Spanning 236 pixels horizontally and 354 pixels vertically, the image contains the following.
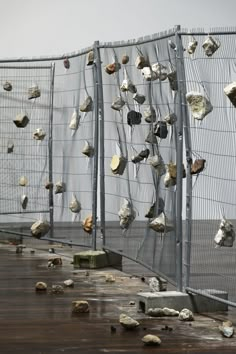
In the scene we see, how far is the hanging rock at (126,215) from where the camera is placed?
6848mm

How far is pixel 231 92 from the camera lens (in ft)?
16.3

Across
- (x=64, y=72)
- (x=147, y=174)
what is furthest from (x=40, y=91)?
(x=147, y=174)

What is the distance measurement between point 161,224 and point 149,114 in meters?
0.69

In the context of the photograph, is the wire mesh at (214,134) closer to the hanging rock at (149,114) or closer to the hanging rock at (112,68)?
the hanging rock at (149,114)

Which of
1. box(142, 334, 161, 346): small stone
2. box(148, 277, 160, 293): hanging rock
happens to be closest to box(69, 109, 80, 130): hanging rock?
box(148, 277, 160, 293): hanging rock

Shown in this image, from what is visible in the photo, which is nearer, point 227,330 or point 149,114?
point 227,330

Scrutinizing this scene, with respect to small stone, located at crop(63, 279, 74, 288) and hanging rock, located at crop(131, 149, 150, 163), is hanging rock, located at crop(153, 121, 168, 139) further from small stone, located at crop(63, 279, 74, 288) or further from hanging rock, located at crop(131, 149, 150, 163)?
small stone, located at crop(63, 279, 74, 288)

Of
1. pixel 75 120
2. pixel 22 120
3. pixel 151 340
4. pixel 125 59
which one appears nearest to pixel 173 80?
pixel 125 59

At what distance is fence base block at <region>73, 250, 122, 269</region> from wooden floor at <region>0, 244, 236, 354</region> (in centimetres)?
39

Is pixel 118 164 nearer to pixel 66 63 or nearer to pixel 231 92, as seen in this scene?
pixel 66 63

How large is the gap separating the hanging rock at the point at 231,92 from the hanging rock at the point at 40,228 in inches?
157

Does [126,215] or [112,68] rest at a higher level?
[112,68]

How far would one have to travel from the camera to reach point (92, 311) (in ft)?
18.2

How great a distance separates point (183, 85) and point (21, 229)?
440cm
